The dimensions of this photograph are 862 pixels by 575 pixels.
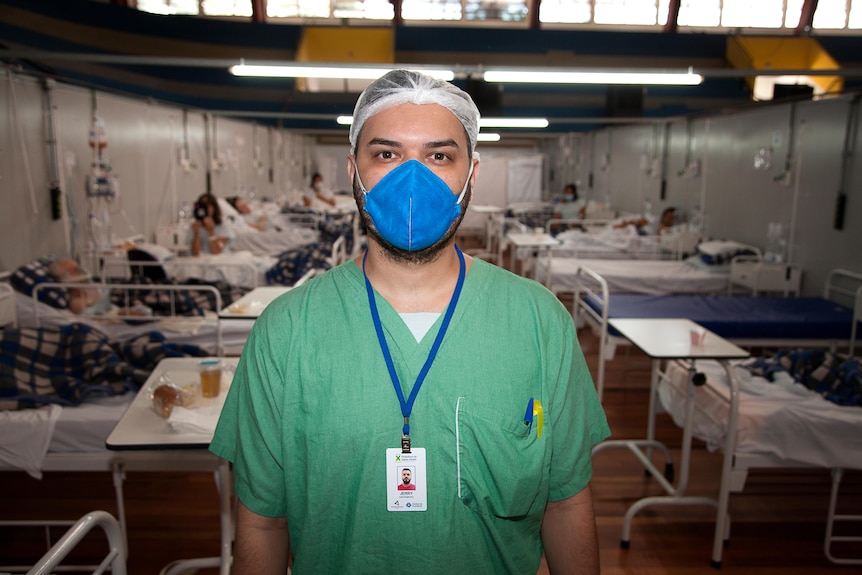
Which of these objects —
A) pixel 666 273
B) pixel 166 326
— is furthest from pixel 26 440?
pixel 666 273

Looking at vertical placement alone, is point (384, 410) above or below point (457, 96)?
below

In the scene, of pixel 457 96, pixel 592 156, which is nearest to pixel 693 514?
pixel 457 96

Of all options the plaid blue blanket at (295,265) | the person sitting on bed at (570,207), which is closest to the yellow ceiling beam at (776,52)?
the person sitting on bed at (570,207)

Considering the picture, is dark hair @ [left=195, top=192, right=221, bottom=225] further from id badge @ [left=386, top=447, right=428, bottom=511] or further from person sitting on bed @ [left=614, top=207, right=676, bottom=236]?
id badge @ [left=386, top=447, right=428, bottom=511]

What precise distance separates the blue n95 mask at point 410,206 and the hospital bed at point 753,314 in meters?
3.47

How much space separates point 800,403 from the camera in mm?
3594

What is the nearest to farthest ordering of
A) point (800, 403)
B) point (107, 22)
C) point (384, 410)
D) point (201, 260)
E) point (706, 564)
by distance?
point (384, 410) → point (706, 564) → point (800, 403) → point (201, 260) → point (107, 22)

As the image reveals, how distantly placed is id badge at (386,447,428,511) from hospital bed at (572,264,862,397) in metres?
3.55

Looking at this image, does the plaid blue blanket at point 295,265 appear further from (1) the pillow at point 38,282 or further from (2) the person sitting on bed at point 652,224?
(2) the person sitting on bed at point 652,224

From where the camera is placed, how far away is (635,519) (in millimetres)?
3656

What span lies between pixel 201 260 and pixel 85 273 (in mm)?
1366

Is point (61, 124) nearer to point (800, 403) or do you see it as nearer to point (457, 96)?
point (457, 96)

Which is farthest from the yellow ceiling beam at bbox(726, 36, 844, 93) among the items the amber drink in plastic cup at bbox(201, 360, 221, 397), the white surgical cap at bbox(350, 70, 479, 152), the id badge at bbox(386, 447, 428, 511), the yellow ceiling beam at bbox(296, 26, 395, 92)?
the id badge at bbox(386, 447, 428, 511)

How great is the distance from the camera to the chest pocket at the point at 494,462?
4.66 feet
